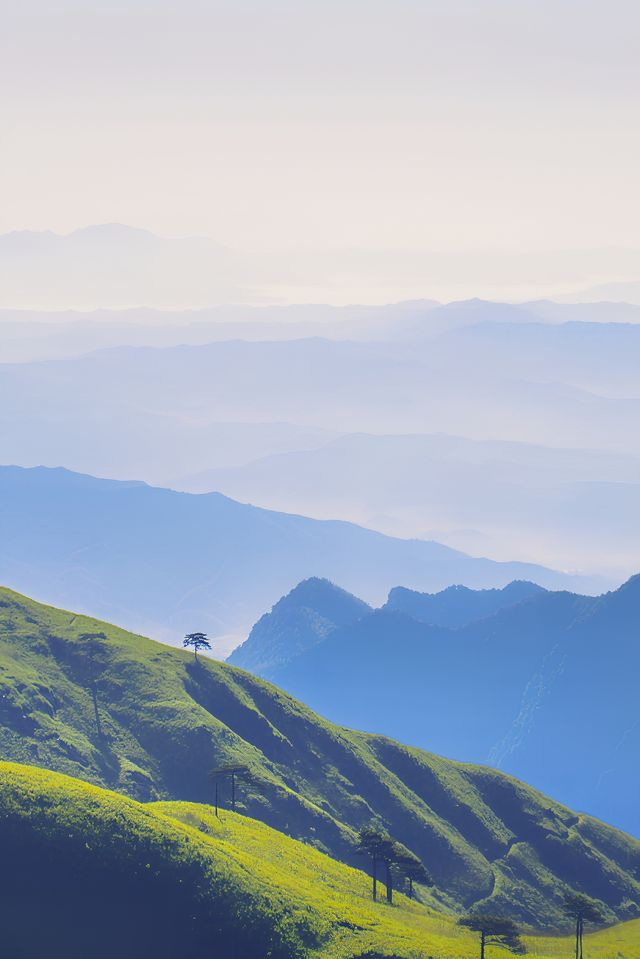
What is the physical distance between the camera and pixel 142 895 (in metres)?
154

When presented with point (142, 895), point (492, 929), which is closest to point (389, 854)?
point (492, 929)

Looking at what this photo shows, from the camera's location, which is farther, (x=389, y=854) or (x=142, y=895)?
(x=389, y=854)

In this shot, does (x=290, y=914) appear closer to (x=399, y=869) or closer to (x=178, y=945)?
(x=178, y=945)

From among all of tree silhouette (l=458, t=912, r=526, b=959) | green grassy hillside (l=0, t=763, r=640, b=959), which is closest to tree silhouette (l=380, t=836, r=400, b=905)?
green grassy hillside (l=0, t=763, r=640, b=959)

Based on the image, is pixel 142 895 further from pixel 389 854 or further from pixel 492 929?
pixel 389 854

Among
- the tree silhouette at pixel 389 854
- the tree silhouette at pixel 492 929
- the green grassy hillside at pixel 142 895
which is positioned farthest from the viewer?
the tree silhouette at pixel 389 854

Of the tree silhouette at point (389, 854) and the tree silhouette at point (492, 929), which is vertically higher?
the tree silhouette at point (389, 854)

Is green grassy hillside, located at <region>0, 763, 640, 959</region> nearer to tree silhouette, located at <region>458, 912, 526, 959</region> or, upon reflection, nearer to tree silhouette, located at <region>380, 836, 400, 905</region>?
tree silhouette, located at <region>458, 912, 526, 959</region>

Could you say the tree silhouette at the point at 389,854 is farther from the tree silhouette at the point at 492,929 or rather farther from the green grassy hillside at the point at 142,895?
the tree silhouette at the point at 492,929

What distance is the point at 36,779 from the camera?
6526 inches

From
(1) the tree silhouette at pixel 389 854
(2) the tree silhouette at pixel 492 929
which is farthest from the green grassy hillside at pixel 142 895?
(1) the tree silhouette at pixel 389 854

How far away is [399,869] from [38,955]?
65.1 metres

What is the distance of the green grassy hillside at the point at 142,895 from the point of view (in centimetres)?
15025

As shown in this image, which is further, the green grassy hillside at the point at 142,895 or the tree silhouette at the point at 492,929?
the tree silhouette at the point at 492,929
